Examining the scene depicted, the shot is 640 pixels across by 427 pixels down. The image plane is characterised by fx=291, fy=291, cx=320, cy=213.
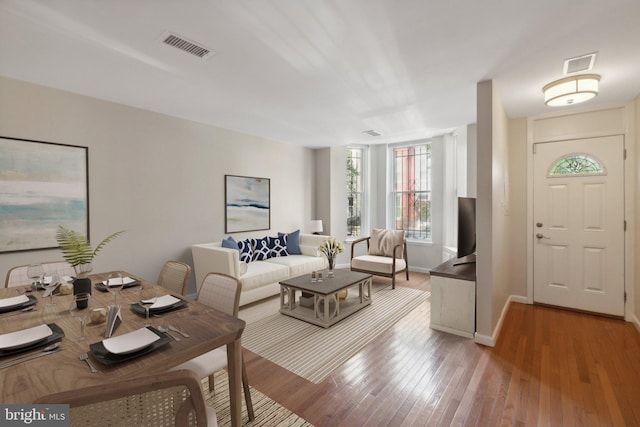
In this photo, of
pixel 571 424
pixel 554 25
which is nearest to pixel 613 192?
pixel 554 25

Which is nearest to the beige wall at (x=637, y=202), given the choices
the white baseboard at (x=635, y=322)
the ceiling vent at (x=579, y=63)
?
the white baseboard at (x=635, y=322)

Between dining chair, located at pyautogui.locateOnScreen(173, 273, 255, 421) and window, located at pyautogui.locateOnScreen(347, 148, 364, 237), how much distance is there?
454cm

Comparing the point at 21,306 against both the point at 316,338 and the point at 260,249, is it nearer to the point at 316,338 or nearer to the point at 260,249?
the point at 316,338

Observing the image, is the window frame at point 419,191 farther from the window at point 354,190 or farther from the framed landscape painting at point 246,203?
the framed landscape painting at point 246,203

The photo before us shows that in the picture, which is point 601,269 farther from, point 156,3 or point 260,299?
point 156,3

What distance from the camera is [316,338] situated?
2.93m

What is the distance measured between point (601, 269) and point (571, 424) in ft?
8.51

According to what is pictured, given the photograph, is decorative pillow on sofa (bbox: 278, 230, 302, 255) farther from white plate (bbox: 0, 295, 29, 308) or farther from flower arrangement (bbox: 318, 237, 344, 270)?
white plate (bbox: 0, 295, 29, 308)

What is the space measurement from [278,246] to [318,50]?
11.1 ft

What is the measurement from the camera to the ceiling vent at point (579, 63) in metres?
2.37

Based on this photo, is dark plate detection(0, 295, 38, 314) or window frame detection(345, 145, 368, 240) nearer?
dark plate detection(0, 295, 38, 314)

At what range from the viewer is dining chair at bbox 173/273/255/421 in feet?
5.42

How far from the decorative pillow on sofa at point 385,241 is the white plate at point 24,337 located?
4.48 metres

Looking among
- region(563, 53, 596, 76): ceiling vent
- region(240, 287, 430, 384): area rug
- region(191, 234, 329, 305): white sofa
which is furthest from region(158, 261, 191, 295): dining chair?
region(563, 53, 596, 76): ceiling vent
